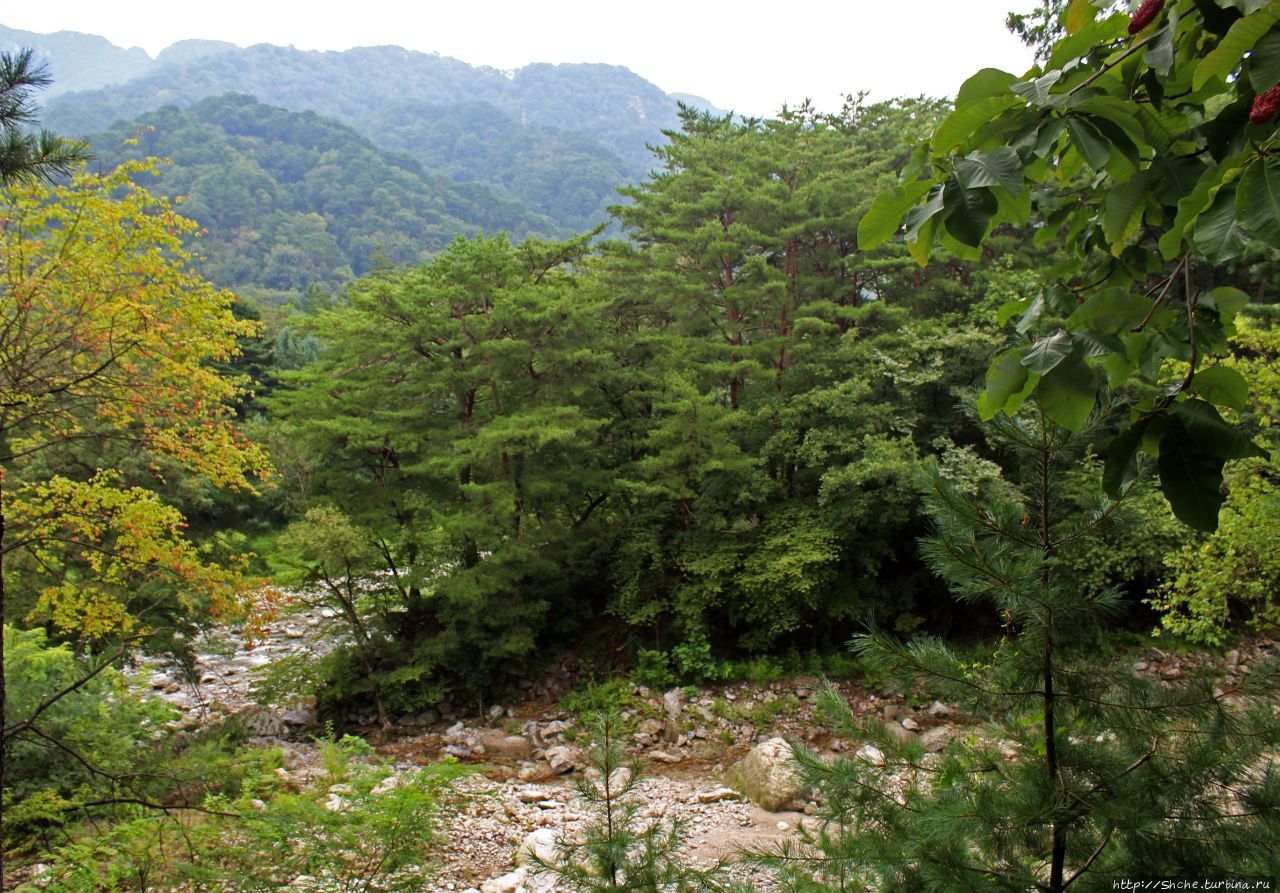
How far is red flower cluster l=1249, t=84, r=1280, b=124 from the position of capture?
0.89 meters

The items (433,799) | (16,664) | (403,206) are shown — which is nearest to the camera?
(433,799)

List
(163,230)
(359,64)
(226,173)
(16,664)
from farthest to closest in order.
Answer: (359,64) → (226,173) → (16,664) → (163,230)

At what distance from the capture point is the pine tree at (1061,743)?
1.71m

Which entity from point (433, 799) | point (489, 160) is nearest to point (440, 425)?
point (433, 799)

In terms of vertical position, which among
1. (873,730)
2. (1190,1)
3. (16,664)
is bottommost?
(16,664)

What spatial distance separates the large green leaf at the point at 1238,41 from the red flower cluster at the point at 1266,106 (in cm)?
6

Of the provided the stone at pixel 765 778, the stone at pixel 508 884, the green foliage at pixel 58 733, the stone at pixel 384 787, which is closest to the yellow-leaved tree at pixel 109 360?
the green foliage at pixel 58 733

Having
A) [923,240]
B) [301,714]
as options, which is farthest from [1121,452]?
[301,714]

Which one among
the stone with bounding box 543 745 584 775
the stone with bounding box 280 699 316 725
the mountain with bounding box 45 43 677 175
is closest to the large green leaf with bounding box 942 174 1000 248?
the stone with bounding box 543 745 584 775

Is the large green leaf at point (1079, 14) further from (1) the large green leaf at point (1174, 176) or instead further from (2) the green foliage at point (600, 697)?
(2) the green foliage at point (600, 697)

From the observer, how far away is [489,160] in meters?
88.4

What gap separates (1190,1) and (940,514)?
1158mm

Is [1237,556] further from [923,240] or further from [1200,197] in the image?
[923,240]

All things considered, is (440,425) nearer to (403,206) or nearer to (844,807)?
(844,807)
